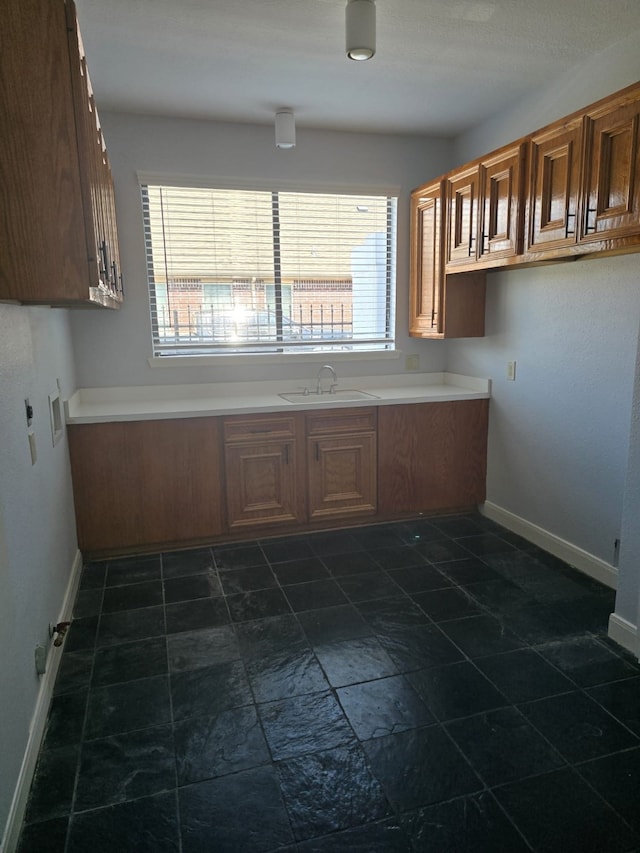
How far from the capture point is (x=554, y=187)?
2658 mm

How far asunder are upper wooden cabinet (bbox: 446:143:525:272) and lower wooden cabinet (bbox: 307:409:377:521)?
1132 mm

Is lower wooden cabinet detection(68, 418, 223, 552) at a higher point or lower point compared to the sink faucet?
lower

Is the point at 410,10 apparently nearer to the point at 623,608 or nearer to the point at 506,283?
the point at 506,283

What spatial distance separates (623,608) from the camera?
7.66 ft

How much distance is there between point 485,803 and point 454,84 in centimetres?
323

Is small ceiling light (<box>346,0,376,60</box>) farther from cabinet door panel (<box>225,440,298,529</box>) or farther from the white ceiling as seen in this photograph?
cabinet door panel (<box>225,440,298,529</box>)

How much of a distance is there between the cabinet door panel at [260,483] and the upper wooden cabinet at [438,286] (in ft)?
4.16

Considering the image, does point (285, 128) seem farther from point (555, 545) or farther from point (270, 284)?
point (555, 545)

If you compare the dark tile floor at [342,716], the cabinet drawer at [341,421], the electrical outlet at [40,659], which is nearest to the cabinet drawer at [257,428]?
the cabinet drawer at [341,421]

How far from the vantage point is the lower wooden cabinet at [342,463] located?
3.57 metres

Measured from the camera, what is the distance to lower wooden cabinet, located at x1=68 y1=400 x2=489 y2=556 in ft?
10.7

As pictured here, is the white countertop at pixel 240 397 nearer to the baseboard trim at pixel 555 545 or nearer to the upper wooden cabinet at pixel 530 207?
the upper wooden cabinet at pixel 530 207

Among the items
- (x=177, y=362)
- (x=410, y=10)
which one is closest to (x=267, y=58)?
(x=410, y=10)

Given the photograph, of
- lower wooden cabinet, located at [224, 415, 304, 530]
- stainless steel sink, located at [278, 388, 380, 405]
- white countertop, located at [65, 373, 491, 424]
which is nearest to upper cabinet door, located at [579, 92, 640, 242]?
white countertop, located at [65, 373, 491, 424]
